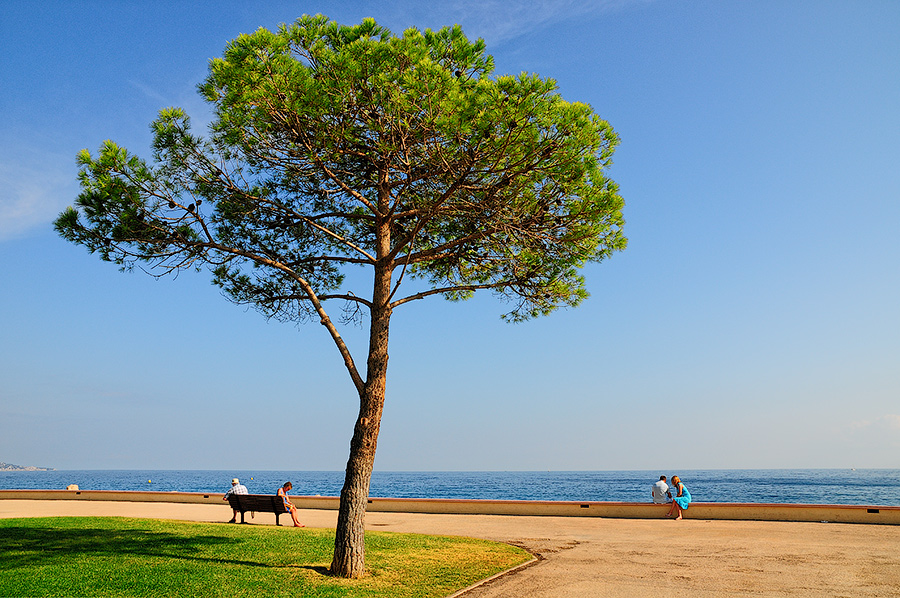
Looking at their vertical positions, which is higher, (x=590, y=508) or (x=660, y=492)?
(x=660, y=492)

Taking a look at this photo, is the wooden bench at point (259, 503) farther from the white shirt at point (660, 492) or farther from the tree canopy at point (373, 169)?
the white shirt at point (660, 492)

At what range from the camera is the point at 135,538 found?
1023 cm

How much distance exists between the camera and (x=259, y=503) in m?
13.8

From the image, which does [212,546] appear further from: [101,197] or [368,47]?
[368,47]

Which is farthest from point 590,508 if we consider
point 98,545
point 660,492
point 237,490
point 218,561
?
point 98,545

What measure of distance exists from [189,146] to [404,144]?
3397 mm

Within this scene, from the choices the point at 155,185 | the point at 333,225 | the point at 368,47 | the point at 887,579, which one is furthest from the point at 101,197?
the point at 887,579

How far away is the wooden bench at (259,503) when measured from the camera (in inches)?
532

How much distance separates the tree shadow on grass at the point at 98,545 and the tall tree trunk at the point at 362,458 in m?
1.11

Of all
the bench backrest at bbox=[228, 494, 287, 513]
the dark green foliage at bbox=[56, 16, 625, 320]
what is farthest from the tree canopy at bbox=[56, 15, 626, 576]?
the bench backrest at bbox=[228, 494, 287, 513]

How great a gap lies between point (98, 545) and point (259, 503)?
458 centimetres

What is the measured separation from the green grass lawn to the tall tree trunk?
0.29 metres

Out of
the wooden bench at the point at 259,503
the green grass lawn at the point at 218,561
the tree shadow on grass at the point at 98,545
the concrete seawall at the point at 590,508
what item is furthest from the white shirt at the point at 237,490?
the concrete seawall at the point at 590,508

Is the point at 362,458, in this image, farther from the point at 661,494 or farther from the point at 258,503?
the point at 661,494
